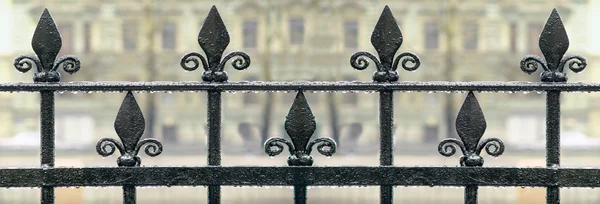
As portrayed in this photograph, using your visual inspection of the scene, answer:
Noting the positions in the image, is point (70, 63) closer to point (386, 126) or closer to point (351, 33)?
point (386, 126)

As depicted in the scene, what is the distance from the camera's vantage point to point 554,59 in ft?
8.80

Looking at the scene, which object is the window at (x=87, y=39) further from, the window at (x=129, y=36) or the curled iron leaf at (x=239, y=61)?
the curled iron leaf at (x=239, y=61)

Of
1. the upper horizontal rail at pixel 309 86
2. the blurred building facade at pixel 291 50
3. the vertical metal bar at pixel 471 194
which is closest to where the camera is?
the upper horizontal rail at pixel 309 86

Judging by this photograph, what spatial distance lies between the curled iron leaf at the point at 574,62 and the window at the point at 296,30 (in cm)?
2360

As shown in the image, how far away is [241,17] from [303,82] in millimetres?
24226

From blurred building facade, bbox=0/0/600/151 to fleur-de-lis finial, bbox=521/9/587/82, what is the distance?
21.3 m

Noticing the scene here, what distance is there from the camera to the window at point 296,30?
26.4 metres

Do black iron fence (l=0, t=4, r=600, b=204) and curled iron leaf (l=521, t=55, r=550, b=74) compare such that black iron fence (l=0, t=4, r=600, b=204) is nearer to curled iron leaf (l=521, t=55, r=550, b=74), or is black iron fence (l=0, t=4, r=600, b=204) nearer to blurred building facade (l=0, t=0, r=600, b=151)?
curled iron leaf (l=521, t=55, r=550, b=74)

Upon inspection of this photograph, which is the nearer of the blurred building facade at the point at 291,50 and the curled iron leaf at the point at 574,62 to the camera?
the curled iron leaf at the point at 574,62

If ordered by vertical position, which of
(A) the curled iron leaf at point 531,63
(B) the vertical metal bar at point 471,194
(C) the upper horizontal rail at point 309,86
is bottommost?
(B) the vertical metal bar at point 471,194

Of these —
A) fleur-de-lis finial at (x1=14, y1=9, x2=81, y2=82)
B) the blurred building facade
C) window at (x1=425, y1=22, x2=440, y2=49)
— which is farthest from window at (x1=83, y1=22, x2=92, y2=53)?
fleur-de-lis finial at (x1=14, y1=9, x2=81, y2=82)

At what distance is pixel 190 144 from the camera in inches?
1010

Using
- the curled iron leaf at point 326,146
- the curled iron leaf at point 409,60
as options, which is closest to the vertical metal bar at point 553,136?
the curled iron leaf at point 409,60

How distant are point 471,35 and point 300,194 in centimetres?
2732
